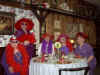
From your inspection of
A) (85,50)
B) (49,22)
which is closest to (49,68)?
(85,50)

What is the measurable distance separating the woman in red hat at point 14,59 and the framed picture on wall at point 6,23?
3.43 feet

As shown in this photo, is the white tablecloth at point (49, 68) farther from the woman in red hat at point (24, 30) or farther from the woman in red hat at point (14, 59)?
the woman in red hat at point (24, 30)

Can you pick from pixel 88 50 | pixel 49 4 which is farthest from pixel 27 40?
pixel 49 4

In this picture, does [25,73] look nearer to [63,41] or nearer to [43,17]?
[63,41]

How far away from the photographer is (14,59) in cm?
291

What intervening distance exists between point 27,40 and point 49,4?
2422mm

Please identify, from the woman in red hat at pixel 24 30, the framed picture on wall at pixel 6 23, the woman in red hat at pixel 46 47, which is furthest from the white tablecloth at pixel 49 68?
the framed picture on wall at pixel 6 23

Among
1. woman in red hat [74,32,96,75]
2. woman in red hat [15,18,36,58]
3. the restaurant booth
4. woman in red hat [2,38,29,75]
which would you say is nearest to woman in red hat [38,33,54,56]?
the restaurant booth

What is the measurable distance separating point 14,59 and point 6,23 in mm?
1373

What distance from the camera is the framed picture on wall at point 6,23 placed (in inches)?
150

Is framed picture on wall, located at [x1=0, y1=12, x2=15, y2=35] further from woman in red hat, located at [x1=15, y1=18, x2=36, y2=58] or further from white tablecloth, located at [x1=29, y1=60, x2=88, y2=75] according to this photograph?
white tablecloth, located at [x1=29, y1=60, x2=88, y2=75]

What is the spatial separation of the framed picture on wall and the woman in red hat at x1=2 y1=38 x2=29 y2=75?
1.04m

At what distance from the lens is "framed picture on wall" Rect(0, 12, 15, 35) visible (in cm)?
380

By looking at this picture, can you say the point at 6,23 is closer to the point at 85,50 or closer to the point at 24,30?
the point at 24,30
